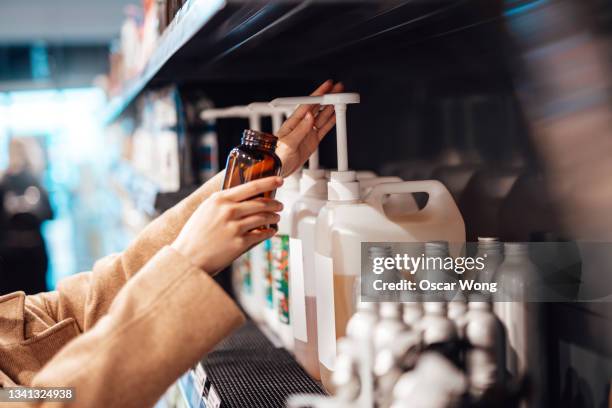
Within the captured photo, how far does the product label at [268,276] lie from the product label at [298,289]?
0.82 feet

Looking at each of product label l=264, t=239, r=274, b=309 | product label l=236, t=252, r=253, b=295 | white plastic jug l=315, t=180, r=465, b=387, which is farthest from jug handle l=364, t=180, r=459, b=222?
product label l=236, t=252, r=253, b=295

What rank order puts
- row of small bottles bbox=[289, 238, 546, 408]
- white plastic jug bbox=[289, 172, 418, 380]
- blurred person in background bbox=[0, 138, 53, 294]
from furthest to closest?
blurred person in background bbox=[0, 138, 53, 294], white plastic jug bbox=[289, 172, 418, 380], row of small bottles bbox=[289, 238, 546, 408]

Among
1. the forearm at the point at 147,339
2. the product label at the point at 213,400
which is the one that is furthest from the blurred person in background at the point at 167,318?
the product label at the point at 213,400

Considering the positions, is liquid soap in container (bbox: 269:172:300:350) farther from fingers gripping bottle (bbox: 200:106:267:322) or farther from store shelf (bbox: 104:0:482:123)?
store shelf (bbox: 104:0:482:123)

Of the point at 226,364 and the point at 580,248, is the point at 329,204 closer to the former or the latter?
the point at 580,248

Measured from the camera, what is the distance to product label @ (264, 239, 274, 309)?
1531mm

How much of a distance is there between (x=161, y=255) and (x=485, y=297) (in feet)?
1.32

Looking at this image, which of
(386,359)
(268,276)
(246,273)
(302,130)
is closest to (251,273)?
(246,273)

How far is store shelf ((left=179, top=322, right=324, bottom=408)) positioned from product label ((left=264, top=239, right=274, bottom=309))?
0.10 m

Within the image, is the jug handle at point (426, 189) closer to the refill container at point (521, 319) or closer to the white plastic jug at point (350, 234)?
the white plastic jug at point (350, 234)

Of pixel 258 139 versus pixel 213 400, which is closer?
pixel 258 139

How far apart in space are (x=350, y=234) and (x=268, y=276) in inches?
24.6

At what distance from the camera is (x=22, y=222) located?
4.14 meters

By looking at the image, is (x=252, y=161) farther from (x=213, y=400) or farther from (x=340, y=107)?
(x=213, y=400)
